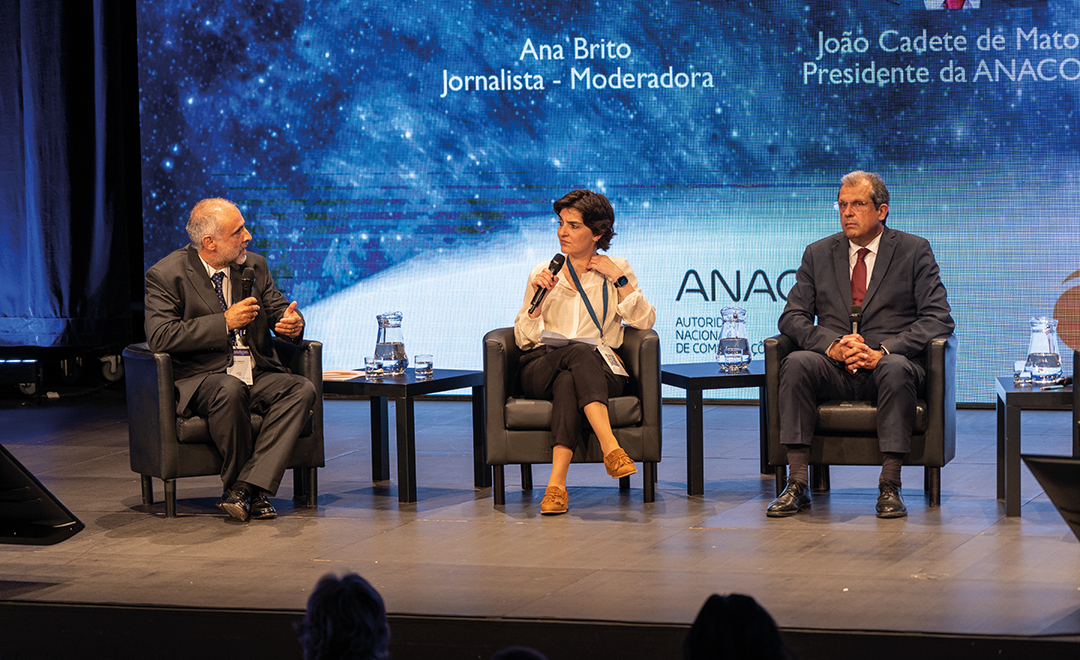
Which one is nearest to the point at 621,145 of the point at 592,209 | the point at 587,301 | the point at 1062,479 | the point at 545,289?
the point at 592,209

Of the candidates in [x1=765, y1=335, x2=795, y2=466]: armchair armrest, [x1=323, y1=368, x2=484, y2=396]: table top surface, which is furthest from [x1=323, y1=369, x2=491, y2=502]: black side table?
[x1=765, y1=335, x2=795, y2=466]: armchair armrest

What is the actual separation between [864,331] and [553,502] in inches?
50.1

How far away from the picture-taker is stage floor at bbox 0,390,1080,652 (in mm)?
2998

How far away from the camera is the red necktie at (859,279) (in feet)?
14.4

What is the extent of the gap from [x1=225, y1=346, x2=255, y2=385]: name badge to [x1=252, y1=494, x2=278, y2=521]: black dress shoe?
16.2 inches

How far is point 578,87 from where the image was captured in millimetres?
6914

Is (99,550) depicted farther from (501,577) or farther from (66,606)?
(501,577)

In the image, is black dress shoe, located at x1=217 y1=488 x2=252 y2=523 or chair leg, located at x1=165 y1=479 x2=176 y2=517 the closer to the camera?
black dress shoe, located at x1=217 y1=488 x2=252 y2=523

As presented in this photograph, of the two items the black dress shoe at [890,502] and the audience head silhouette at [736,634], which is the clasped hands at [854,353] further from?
the audience head silhouette at [736,634]

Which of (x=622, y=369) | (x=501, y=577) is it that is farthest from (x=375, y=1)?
(x=501, y=577)

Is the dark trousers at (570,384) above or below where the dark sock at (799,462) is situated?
above

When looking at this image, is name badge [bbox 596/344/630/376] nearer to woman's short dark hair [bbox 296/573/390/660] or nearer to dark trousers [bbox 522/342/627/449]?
dark trousers [bbox 522/342/627/449]

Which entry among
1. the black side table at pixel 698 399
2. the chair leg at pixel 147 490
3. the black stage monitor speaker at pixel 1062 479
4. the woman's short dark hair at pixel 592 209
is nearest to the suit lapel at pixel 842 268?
the black side table at pixel 698 399

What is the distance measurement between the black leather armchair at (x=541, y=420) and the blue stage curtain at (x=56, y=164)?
439 centimetres
